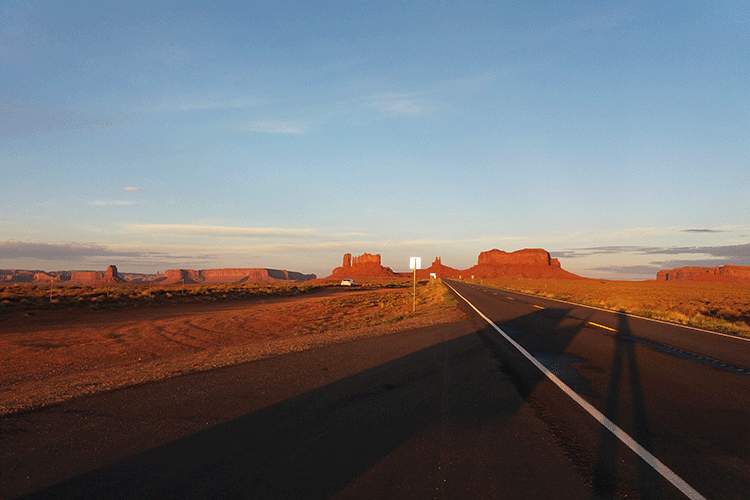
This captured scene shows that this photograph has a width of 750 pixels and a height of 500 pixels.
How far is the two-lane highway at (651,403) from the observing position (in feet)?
12.5

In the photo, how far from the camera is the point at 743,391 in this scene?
267 inches

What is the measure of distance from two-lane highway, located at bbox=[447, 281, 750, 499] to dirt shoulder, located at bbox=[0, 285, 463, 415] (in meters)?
5.72

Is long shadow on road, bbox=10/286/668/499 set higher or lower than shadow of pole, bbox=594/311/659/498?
lower

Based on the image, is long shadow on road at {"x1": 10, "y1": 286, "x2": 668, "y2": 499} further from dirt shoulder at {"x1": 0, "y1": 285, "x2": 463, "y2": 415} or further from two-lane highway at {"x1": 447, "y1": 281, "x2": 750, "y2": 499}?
dirt shoulder at {"x1": 0, "y1": 285, "x2": 463, "y2": 415}

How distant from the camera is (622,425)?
5.06 metres

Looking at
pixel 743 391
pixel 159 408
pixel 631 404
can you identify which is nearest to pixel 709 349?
pixel 743 391

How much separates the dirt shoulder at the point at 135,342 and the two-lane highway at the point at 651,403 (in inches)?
225

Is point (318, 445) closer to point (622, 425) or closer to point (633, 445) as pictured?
point (633, 445)

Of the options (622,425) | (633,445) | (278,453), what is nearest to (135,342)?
(278,453)

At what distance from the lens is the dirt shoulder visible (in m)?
7.87

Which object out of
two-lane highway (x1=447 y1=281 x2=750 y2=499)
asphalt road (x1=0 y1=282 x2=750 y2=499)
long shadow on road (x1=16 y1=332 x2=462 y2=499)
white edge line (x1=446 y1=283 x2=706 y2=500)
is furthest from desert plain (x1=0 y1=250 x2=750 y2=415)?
white edge line (x1=446 y1=283 x2=706 y2=500)

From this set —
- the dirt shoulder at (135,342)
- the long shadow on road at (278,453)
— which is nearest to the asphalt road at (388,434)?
the long shadow on road at (278,453)

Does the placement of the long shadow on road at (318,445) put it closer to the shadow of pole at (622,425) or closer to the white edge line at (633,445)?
the shadow of pole at (622,425)

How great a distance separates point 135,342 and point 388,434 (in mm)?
14784
